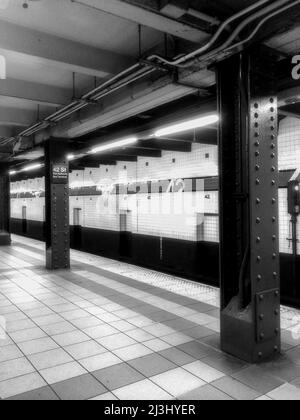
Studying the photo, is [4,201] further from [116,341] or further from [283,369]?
[283,369]

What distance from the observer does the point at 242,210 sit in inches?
150

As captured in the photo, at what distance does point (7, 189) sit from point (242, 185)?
13103 millimetres

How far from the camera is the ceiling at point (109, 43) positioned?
3.18 metres

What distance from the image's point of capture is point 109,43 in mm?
4434

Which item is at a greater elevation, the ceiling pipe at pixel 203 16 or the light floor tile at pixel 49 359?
the ceiling pipe at pixel 203 16

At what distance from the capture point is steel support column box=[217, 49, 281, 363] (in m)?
3.68

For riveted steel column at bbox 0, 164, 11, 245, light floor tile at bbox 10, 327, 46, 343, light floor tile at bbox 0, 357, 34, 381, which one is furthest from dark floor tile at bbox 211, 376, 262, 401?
riveted steel column at bbox 0, 164, 11, 245

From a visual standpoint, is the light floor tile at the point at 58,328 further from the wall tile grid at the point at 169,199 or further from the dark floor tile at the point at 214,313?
the wall tile grid at the point at 169,199

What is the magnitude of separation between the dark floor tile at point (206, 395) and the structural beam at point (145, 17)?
337 cm

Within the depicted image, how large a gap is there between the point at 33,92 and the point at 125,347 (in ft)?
14.1

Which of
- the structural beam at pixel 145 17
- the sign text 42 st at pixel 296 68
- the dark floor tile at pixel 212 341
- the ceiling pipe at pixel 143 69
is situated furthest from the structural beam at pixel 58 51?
the dark floor tile at pixel 212 341

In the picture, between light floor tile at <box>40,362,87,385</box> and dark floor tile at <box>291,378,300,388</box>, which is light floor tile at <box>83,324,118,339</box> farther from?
dark floor tile at <box>291,378,300,388</box>

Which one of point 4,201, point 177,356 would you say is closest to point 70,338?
point 177,356

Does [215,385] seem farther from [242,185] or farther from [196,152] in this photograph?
[196,152]
